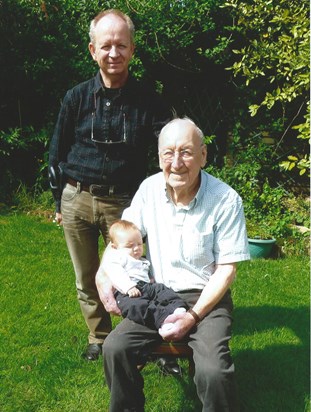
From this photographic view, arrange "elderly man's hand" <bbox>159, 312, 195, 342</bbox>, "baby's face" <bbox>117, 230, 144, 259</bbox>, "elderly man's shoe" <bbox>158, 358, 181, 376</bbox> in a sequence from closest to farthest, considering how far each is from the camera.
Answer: "elderly man's hand" <bbox>159, 312, 195, 342</bbox> → "baby's face" <bbox>117, 230, 144, 259</bbox> → "elderly man's shoe" <bbox>158, 358, 181, 376</bbox>

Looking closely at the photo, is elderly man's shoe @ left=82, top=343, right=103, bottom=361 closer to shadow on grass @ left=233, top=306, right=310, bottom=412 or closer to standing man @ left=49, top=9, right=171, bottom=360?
standing man @ left=49, top=9, right=171, bottom=360

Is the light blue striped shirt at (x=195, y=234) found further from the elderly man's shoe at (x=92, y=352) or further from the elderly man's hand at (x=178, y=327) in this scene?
the elderly man's shoe at (x=92, y=352)

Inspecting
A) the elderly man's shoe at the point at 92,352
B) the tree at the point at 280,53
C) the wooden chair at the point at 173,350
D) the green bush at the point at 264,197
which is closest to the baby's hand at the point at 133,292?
the wooden chair at the point at 173,350

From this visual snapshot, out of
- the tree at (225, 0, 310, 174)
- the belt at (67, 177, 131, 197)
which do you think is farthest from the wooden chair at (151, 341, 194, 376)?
the tree at (225, 0, 310, 174)

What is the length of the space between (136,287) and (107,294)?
184 millimetres

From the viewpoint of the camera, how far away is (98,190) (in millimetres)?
3180

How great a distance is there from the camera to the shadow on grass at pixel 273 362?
3084 millimetres

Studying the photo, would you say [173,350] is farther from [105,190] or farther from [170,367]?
[105,190]

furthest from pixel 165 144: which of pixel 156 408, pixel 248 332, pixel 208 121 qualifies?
pixel 208 121

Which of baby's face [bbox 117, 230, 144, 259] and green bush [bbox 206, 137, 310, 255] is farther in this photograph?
green bush [bbox 206, 137, 310, 255]

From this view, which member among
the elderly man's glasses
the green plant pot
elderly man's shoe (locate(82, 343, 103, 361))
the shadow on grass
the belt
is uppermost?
the elderly man's glasses

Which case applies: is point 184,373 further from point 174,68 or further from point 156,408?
point 174,68

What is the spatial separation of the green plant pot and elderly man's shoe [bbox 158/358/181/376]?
9.04 feet

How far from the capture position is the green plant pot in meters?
5.92
